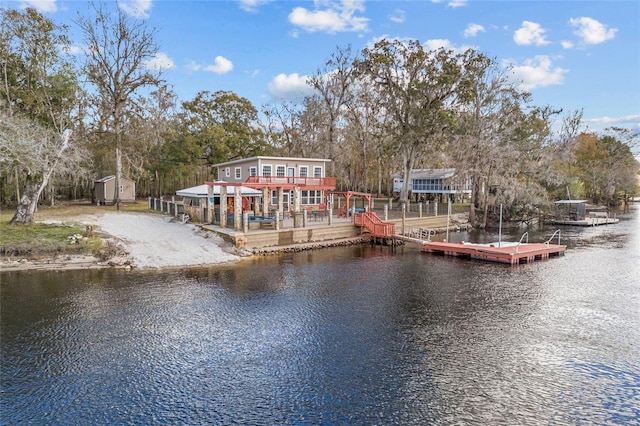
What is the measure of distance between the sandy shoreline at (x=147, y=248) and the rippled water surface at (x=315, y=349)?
1352mm

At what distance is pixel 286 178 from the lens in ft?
99.5

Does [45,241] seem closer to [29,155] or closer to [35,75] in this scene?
[29,155]

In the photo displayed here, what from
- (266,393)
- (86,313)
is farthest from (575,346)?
(86,313)

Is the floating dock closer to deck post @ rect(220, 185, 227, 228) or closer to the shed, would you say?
the shed

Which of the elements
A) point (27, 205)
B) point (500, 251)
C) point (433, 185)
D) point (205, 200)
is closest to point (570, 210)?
point (433, 185)

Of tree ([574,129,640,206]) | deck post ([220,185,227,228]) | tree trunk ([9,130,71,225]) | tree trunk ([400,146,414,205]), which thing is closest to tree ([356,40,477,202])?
tree trunk ([400,146,414,205])

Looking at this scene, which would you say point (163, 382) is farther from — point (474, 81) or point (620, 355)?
point (474, 81)

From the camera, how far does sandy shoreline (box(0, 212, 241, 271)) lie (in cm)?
1795

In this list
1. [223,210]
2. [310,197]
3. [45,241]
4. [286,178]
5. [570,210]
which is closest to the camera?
[45,241]

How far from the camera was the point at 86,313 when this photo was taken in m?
12.5

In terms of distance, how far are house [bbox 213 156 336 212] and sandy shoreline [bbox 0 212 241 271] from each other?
702cm

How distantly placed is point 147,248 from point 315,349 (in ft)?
44.2

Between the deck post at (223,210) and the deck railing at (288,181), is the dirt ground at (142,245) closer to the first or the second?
the deck post at (223,210)

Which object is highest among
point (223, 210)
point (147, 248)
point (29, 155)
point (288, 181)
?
point (29, 155)
